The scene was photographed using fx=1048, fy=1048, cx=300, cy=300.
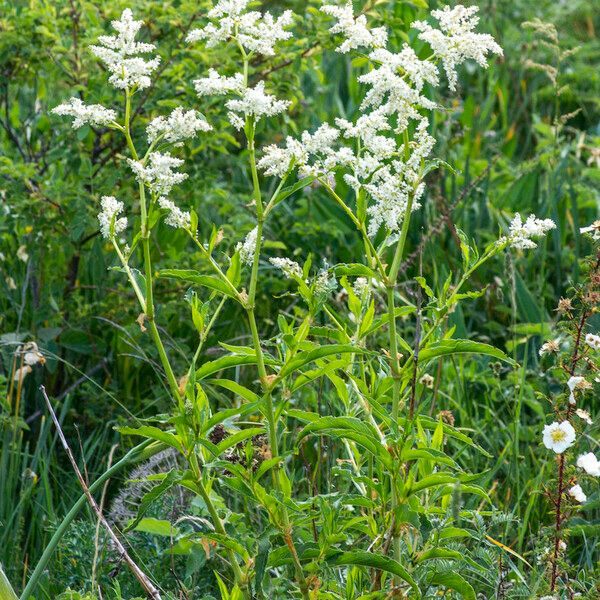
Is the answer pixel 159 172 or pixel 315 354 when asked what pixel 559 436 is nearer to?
pixel 315 354

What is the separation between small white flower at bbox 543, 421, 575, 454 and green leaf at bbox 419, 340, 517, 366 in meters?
0.22

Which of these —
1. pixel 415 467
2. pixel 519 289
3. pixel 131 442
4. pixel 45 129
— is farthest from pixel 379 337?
pixel 45 129

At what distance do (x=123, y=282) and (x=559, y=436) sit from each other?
1838 mm

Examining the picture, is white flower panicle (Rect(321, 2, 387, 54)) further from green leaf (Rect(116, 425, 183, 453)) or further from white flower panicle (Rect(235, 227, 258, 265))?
green leaf (Rect(116, 425, 183, 453))

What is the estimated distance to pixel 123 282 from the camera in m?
3.37

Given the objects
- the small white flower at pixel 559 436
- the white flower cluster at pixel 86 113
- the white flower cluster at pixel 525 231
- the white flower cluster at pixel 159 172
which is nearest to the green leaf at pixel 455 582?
the small white flower at pixel 559 436

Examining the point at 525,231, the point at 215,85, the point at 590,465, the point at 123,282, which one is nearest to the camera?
the point at 215,85

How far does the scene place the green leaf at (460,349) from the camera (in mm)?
1683

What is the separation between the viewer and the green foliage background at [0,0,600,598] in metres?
2.60

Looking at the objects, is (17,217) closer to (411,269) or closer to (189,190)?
(189,190)

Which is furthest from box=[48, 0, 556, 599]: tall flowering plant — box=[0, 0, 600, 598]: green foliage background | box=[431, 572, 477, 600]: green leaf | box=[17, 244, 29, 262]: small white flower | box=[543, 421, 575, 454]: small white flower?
box=[17, 244, 29, 262]: small white flower

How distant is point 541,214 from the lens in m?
3.93

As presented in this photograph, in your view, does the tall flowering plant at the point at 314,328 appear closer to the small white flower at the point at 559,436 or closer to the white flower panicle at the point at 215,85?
the white flower panicle at the point at 215,85

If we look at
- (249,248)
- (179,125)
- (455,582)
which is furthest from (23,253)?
(455,582)
